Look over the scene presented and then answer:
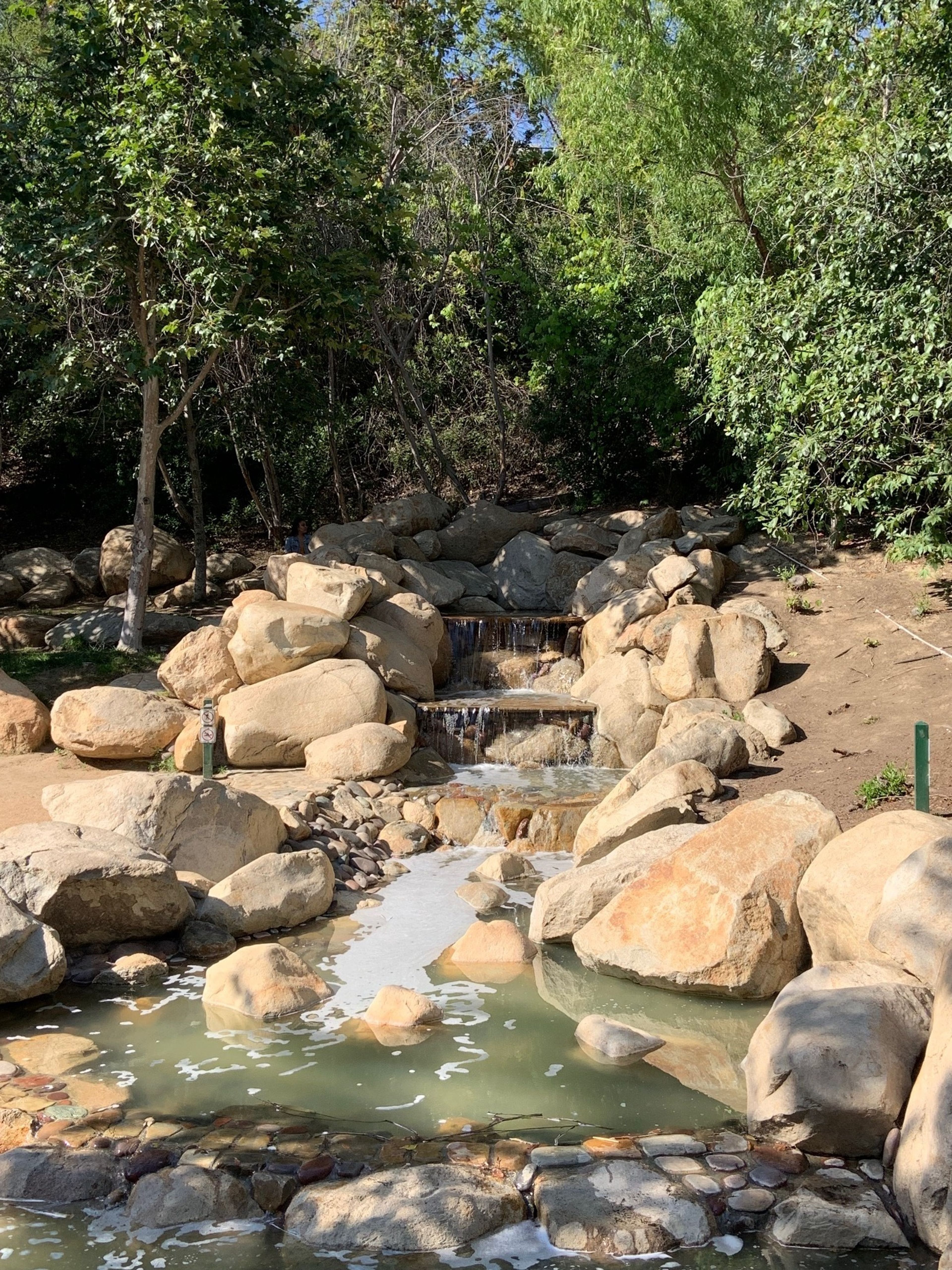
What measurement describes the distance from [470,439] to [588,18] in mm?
9515

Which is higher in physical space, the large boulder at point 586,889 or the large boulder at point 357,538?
the large boulder at point 357,538

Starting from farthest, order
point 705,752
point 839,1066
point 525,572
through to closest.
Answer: point 525,572
point 705,752
point 839,1066

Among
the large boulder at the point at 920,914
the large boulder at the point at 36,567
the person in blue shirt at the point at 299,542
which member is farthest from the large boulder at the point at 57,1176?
the large boulder at the point at 36,567

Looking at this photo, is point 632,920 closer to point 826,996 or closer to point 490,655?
point 826,996

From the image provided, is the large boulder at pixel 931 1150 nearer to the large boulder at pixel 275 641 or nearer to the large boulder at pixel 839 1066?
the large boulder at pixel 839 1066

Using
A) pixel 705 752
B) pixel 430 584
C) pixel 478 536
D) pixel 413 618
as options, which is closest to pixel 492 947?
pixel 705 752

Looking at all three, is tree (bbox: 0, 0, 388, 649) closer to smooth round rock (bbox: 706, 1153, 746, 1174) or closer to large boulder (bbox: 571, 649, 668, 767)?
large boulder (bbox: 571, 649, 668, 767)

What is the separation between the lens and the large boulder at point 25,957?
633 cm

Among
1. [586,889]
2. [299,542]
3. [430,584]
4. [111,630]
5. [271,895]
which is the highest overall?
[299,542]

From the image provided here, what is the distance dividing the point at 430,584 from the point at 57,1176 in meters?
11.6

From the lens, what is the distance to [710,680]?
12.1 metres

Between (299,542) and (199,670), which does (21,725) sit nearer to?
(199,670)

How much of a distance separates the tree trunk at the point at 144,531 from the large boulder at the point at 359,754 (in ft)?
14.0

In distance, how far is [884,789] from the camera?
29.4ft
